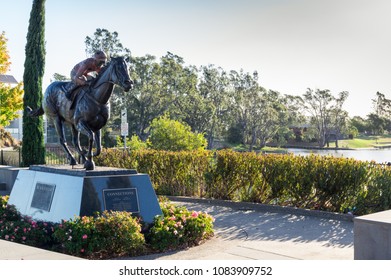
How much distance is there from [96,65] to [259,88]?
→ 58578 mm

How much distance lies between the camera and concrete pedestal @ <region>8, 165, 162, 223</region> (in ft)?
28.6

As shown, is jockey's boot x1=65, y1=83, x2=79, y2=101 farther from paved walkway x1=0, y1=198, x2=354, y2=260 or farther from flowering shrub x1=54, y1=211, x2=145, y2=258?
paved walkway x1=0, y1=198, x2=354, y2=260

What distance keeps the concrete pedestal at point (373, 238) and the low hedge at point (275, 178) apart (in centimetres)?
577

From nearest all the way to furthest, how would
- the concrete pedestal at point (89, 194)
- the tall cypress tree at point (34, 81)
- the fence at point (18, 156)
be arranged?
the concrete pedestal at point (89, 194) → the tall cypress tree at point (34, 81) → the fence at point (18, 156)

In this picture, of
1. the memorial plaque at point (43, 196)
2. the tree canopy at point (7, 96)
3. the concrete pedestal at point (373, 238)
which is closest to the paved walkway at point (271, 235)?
the concrete pedestal at point (373, 238)

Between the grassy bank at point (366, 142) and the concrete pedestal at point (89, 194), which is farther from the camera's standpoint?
the grassy bank at point (366, 142)

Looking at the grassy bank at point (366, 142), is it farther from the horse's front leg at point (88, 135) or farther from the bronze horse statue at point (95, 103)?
the horse's front leg at point (88, 135)

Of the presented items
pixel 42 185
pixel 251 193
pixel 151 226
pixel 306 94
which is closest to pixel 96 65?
pixel 42 185

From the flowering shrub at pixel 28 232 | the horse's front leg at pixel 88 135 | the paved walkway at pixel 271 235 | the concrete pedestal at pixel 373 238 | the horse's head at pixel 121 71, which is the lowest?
the paved walkway at pixel 271 235

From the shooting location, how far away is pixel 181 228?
8.60 metres

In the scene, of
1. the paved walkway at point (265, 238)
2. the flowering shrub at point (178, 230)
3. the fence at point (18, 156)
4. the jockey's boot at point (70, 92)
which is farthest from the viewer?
the fence at point (18, 156)

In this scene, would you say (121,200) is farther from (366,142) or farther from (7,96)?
(366,142)

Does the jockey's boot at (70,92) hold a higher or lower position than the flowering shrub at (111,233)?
higher

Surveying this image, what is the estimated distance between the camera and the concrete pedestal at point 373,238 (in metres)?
5.74
